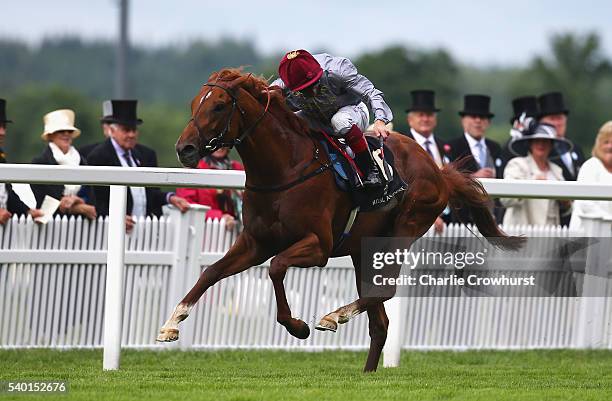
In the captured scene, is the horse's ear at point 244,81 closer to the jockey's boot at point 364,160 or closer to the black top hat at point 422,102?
the jockey's boot at point 364,160

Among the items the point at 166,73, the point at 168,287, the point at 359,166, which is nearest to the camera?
the point at 359,166

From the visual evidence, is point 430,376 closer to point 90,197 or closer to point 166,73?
point 90,197

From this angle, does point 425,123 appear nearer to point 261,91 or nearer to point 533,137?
point 533,137

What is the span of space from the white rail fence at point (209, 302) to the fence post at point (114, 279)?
1.99 feet

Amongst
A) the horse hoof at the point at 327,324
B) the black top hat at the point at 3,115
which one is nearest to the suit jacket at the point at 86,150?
the black top hat at the point at 3,115

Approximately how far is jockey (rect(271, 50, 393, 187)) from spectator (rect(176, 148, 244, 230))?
243 centimetres

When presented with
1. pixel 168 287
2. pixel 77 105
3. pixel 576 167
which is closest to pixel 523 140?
pixel 576 167

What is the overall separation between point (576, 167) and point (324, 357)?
11.5ft

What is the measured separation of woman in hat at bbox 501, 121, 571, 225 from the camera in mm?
10305

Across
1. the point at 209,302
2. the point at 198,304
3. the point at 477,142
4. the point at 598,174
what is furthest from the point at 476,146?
the point at 198,304

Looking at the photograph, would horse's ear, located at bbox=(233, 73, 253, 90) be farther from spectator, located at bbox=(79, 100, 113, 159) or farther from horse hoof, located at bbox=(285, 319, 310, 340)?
spectator, located at bbox=(79, 100, 113, 159)

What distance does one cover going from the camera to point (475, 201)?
834 cm

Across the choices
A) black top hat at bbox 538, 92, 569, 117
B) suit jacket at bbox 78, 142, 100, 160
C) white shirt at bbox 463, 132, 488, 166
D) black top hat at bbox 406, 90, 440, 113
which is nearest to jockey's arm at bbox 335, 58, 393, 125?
suit jacket at bbox 78, 142, 100, 160

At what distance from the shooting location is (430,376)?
24.6 feet
